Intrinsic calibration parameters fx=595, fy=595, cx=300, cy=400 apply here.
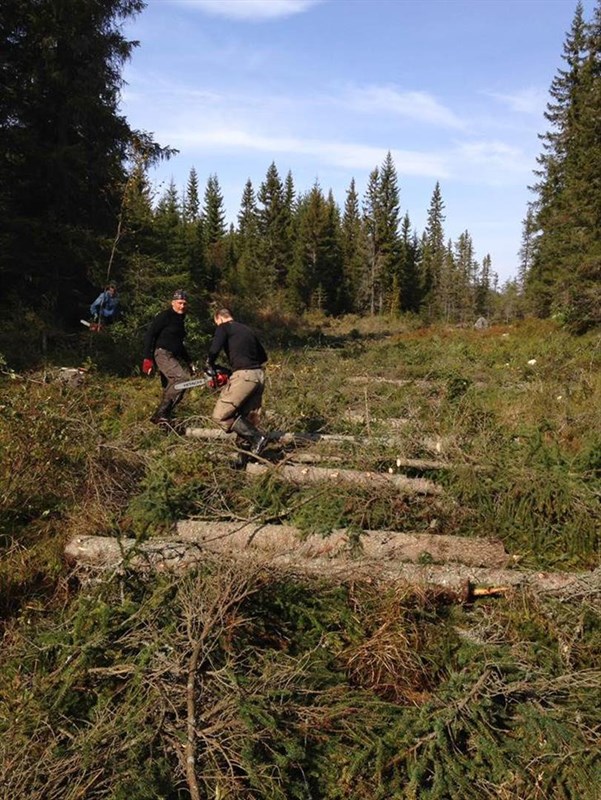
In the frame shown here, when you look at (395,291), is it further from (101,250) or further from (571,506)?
(571,506)

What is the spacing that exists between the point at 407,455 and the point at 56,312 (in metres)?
11.0

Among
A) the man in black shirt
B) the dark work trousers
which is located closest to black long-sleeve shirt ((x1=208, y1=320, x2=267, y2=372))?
the man in black shirt

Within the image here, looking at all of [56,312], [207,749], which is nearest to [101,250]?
[56,312]

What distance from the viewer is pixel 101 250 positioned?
542 inches

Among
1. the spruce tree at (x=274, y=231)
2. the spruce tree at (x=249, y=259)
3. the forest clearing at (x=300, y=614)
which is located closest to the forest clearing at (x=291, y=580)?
the forest clearing at (x=300, y=614)

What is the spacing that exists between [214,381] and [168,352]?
1.13m

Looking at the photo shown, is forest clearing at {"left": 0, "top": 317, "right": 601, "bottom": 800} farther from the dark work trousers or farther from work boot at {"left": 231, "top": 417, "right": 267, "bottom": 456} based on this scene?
the dark work trousers

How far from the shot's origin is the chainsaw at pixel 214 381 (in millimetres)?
7445

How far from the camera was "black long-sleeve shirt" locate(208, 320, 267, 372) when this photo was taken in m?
7.23

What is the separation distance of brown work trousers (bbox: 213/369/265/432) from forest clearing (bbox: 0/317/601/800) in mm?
408

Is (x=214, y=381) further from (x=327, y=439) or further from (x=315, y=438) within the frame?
(x=327, y=439)

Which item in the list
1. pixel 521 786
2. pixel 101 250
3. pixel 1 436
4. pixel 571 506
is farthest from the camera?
pixel 101 250

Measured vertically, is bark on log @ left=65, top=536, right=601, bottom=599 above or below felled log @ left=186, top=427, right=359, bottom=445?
below

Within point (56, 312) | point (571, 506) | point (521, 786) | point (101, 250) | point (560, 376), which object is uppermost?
point (101, 250)
